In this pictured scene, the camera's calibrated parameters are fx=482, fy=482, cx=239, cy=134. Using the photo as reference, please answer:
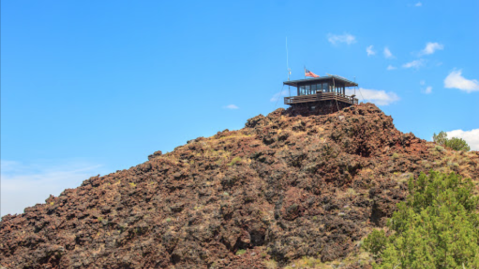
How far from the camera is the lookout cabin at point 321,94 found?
179ft

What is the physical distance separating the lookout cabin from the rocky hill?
2213 mm

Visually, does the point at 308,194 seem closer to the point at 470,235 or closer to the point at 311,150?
the point at 311,150

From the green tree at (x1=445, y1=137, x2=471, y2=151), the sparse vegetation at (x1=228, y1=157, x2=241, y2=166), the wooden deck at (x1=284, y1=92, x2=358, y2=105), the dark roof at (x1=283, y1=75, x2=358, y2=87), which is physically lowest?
the sparse vegetation at (x1=228, y1=157, x2=241, y2=166)

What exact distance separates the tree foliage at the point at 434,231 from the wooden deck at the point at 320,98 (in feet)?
76.9

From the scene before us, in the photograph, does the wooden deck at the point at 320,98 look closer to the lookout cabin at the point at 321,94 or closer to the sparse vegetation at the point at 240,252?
the lookout cabin at the point at 321,94

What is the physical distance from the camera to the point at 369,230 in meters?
35.9

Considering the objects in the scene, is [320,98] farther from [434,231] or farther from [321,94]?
[434,231]

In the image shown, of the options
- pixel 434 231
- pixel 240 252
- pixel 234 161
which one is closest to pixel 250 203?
pixel 240 252

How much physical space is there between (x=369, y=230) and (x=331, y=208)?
401cm

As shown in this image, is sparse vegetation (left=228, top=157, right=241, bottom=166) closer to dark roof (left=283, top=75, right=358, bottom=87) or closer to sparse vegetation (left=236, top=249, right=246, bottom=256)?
sparse vegetation (left=236, top=249, right=246, bottom=256)

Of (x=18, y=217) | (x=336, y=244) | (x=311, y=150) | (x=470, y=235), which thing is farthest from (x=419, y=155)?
(x=18, y=217)

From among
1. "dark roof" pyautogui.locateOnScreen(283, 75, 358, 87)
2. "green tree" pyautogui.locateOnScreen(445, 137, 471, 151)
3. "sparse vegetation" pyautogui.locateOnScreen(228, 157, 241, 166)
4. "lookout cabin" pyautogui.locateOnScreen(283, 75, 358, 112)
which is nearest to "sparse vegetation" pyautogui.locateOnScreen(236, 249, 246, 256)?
"sparse vegetation" pyautogui.locateOnScreen(228, 157, 241, 166)

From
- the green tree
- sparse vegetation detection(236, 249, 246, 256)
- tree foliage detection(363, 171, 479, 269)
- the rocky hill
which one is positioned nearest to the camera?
tree foliage detection(363, 171, 479, 269)

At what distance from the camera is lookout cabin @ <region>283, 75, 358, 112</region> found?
179 ft
